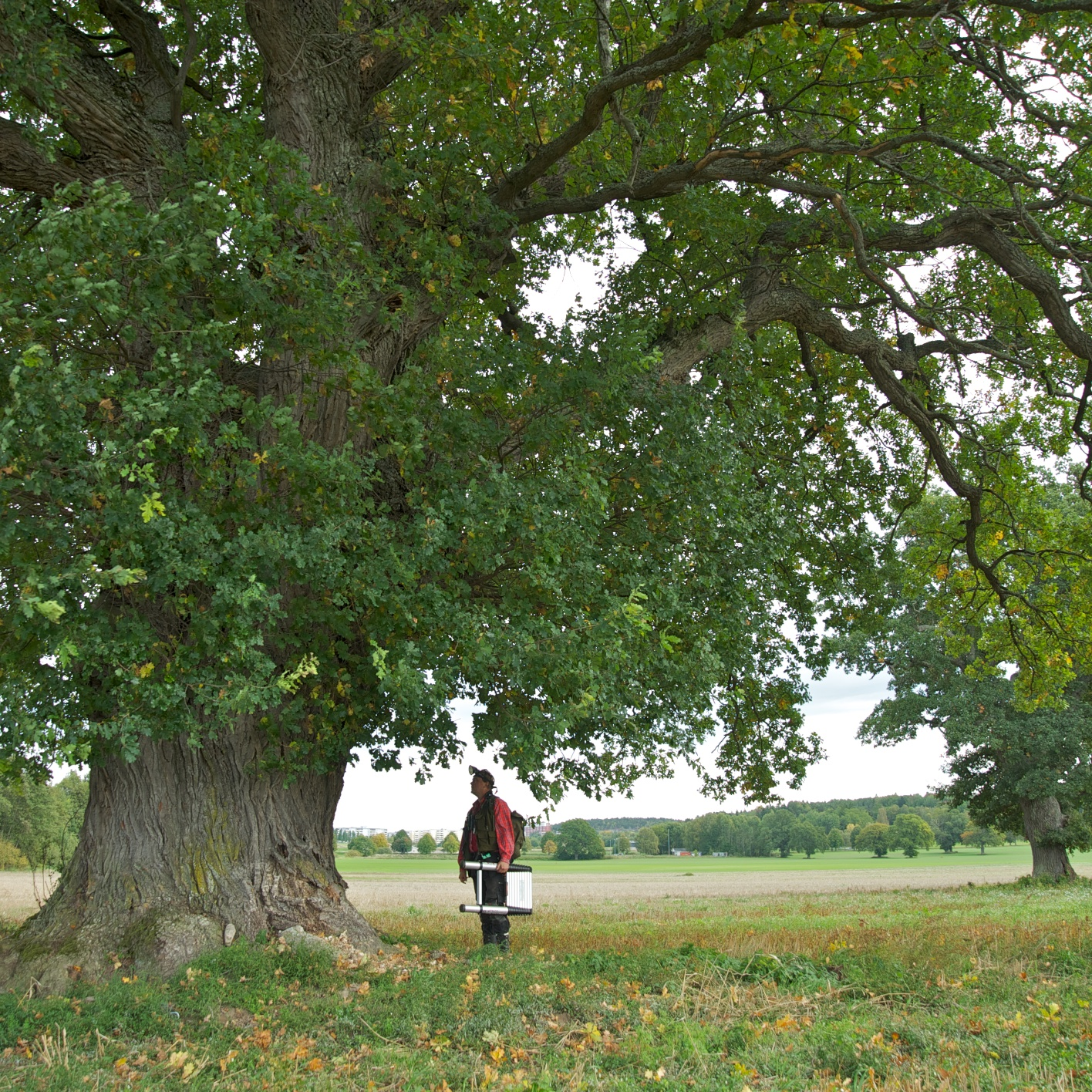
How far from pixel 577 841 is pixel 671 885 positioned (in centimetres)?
2489

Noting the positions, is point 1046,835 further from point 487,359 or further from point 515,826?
point 487,359

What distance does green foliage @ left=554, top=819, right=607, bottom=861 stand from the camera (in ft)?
182

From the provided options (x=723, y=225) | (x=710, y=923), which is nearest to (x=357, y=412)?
(x=723, y=225)

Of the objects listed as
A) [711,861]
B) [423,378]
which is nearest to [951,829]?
[711,861]

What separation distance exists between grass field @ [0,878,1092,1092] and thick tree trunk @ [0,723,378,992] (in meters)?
0.45

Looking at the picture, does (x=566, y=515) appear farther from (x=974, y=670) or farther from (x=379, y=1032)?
(x=974, y=670)

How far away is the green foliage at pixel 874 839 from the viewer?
67.9m

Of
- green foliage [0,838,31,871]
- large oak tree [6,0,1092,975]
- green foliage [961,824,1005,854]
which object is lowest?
green foliage [961,824,1005,854]

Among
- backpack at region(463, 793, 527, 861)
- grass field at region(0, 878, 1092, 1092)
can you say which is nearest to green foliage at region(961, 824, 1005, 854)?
grass field at region(0, 878, 1092, 1092)

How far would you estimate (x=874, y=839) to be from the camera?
6906 cm

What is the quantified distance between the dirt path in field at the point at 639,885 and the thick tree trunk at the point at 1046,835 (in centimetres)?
289

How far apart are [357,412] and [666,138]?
247 inches

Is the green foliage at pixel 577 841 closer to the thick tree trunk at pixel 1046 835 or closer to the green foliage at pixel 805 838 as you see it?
the green foliage at pixel 805 838

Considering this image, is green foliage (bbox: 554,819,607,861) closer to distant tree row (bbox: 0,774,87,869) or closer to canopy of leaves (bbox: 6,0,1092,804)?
distant tree row (bbox: 0,774,87,869)
